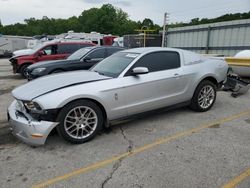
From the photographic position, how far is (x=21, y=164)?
341cm

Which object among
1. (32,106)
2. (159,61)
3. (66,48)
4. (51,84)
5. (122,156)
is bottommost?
(122,156)

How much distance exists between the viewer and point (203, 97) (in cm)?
546

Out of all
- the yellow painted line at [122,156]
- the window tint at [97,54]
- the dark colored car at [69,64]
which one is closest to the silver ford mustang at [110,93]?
the yellow painted line at [122,156]

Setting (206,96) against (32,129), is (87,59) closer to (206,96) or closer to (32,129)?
(206,96)

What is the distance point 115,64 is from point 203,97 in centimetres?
217

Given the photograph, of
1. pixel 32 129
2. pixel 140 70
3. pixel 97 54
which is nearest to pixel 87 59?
pixel 97 54

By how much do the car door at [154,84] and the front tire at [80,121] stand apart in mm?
637

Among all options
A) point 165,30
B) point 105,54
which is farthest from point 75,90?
point 165,30

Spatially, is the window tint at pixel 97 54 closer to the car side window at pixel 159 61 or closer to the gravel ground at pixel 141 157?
the car side window at pixel 159 61

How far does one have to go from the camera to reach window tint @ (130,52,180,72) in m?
4.68

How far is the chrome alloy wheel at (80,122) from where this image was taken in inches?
151

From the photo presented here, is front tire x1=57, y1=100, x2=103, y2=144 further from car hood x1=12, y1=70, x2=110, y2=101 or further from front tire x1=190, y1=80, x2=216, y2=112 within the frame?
front tire x1=190, y1=80, x2=216, y2=112

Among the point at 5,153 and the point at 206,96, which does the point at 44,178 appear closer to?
the point at 5,153

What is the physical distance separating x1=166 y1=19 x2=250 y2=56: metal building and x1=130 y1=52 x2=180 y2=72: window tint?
808 cm
